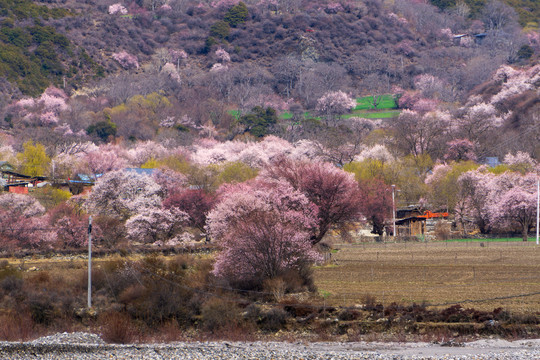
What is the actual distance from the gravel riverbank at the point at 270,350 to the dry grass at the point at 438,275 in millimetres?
4170

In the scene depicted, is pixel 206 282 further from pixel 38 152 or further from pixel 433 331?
pixel 38 152

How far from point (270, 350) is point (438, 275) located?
52.2ft

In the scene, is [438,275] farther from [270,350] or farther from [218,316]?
[270,350]

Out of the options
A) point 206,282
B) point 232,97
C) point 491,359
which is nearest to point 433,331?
point 491,359

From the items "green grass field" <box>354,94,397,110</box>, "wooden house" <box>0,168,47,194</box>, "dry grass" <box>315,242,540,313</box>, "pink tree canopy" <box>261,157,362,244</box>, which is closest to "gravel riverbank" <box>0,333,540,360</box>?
"dry grass" <box>315,242,540,313</box>

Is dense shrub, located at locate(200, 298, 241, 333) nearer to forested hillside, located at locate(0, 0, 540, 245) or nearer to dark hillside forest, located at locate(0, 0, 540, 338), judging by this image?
dark hillside forest, located at locate(0, 0, 540, 338)

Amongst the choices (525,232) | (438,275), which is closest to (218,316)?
(438,275)

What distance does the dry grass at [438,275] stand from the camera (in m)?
34.0

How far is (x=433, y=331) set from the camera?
97.1ft

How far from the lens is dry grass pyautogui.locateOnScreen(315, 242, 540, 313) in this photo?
34031 millimetres

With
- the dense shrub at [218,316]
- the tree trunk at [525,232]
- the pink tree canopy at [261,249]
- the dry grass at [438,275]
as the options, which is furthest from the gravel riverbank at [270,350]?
the tree trunk at [525,232]

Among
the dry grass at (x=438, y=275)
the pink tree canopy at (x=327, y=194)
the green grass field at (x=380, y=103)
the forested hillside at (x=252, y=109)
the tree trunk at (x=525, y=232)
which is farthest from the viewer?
the green grass field at (x=380, y=103)

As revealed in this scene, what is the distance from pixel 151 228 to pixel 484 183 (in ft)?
107

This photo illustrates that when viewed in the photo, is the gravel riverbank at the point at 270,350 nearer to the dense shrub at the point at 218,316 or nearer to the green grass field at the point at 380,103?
the dense shrub at the point at 218,316
